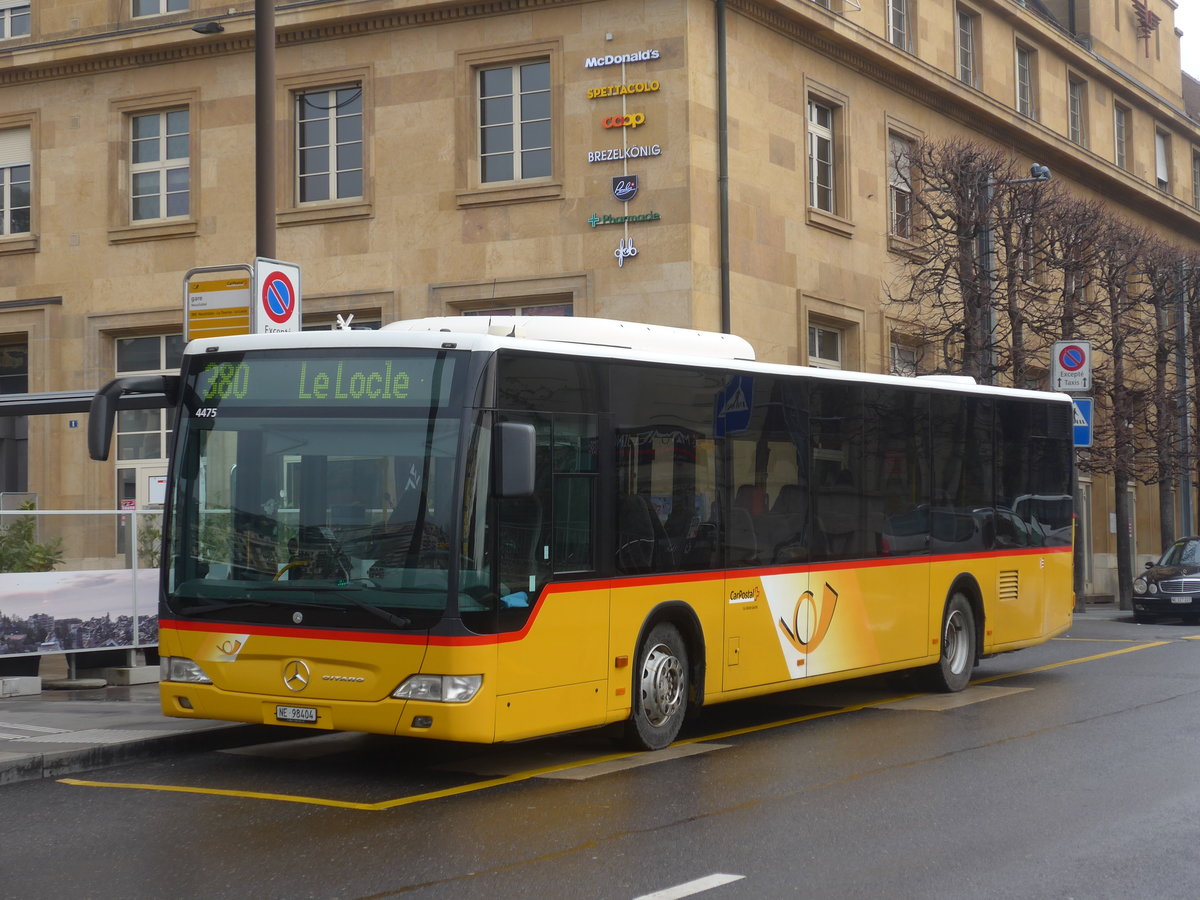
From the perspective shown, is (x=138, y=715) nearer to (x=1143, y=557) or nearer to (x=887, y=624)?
(x=887, y=624)

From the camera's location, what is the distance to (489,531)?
358 inches

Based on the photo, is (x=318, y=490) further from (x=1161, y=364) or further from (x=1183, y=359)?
(x=1183, y=359)

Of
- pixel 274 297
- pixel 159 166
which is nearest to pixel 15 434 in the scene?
pixel 159 166

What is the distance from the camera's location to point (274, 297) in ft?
42.0

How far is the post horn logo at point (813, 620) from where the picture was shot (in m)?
12.0

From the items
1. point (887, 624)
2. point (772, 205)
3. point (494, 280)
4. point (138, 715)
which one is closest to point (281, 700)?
point (138, 715)

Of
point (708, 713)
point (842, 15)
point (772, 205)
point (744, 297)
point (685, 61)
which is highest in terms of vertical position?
point (842, 15)

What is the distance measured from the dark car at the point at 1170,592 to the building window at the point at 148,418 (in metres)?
17.4

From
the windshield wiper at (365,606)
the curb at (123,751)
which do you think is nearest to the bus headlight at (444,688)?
the windshield wiper at (365,606)

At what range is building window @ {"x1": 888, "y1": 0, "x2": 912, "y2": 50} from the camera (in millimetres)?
30306

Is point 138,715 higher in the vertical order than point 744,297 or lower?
lower

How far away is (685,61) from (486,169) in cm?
372

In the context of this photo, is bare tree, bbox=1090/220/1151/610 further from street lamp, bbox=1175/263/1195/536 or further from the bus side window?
the bus side window

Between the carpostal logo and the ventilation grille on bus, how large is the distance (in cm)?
1169
